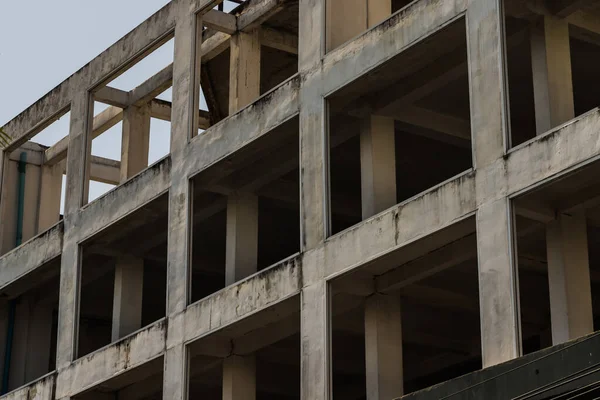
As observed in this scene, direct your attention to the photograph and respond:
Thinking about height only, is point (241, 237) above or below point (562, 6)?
below

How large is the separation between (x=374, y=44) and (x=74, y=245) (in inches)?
453

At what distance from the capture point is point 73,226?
113ft

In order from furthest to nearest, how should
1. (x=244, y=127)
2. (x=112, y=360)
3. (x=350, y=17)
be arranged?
(x=112, y=360) → (x=244, y=127) → (x=350, y=17)

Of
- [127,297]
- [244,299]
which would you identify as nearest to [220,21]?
[127,297]

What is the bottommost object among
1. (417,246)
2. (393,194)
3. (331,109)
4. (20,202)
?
(417,246)

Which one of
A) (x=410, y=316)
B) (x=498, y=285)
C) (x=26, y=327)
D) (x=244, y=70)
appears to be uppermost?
(x=244, y=70)

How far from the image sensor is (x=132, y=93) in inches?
1400

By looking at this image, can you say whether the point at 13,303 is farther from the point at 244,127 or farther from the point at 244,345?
the point at 244,127

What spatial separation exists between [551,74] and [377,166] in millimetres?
4137

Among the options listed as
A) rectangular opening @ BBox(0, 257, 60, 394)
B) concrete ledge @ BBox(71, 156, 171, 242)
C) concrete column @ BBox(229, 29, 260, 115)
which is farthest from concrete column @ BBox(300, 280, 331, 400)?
rectangular opening @ BBox(0, 257, 60, 394)

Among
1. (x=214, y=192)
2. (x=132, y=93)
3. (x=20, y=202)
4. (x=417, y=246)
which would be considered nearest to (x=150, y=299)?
(x=20, y=202)

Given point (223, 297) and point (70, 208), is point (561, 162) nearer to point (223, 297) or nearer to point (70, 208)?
point (223, 297)

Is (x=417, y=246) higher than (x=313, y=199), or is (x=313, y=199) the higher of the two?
(x=313, y=199)

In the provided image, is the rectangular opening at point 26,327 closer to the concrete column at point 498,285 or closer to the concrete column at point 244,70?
the concrete column at point 244,70
